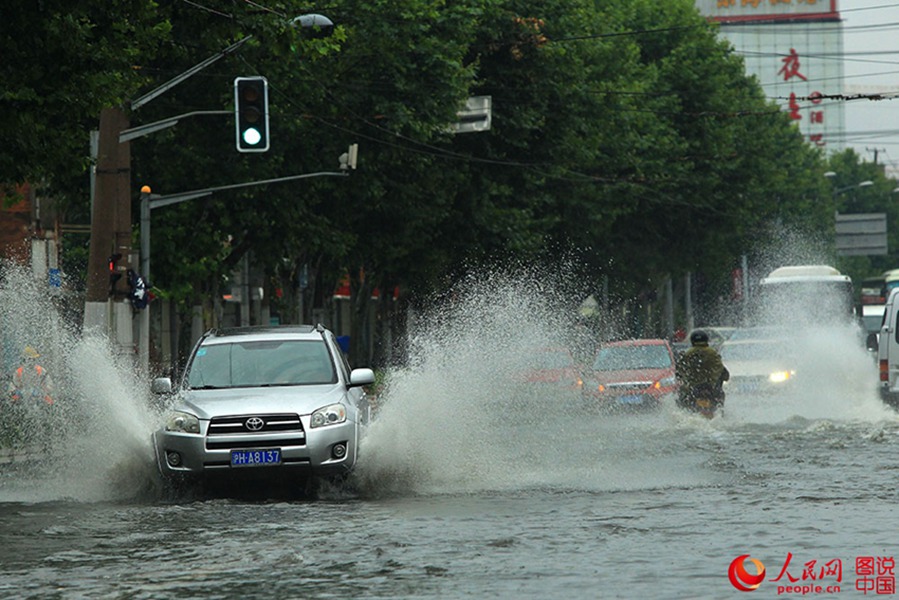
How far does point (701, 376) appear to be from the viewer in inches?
1094

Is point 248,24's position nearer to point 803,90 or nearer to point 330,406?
point 330,406

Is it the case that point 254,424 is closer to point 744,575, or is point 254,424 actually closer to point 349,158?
point 744,575

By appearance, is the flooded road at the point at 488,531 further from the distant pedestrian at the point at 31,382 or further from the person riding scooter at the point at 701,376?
the person riding scooter at the point at 701,376

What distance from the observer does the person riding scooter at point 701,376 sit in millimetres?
27609

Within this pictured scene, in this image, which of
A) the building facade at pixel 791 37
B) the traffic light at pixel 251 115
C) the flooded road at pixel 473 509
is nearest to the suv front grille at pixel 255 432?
the flooded road at pixel 473 509

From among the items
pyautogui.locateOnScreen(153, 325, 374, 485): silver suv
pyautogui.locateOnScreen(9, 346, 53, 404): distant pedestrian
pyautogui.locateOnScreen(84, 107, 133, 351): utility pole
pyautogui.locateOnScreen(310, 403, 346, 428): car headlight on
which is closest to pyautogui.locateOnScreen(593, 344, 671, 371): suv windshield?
pyautogui.locateOnScreen(84, 107, 133, 351): utility pole

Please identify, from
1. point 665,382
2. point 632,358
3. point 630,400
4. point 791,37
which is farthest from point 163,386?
point 791,37

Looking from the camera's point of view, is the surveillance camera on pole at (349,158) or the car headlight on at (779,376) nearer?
the car headlight on at (779,376)

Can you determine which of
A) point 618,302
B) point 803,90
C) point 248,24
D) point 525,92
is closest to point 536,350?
point 248,24

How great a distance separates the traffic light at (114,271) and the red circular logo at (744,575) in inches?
675

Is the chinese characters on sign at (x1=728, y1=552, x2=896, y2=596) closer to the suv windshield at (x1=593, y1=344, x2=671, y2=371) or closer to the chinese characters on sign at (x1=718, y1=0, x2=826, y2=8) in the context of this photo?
the suv windshield at (x1=593, y1=344, x2=671, y2=371)

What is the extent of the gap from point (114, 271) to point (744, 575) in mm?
17929

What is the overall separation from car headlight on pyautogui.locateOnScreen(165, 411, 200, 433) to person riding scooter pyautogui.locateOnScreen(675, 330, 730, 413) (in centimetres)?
1184

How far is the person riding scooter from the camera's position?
2761cm
